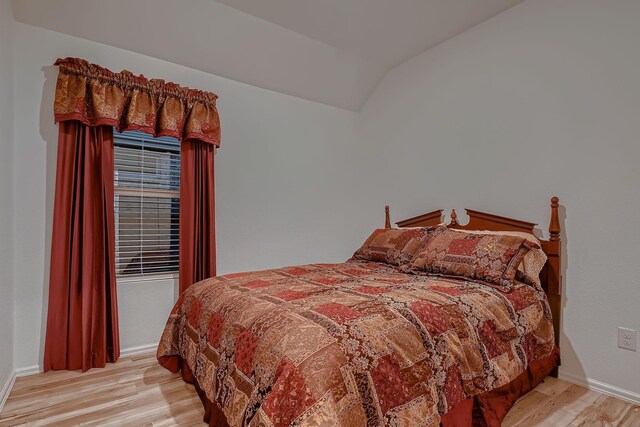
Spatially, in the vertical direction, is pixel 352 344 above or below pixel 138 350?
above

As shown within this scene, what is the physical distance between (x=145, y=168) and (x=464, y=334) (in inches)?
105

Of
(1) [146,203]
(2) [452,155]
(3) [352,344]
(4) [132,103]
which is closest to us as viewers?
(3) [352,344]

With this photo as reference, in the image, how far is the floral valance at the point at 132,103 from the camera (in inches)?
94.7

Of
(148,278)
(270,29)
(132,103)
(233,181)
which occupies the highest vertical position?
(270,29)

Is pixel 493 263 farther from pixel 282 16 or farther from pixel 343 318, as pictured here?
pixel 282 16

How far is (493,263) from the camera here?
2.10 metres

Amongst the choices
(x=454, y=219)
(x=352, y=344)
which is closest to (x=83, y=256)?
(x=352, y=344)

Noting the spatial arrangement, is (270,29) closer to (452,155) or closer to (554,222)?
(452,155)

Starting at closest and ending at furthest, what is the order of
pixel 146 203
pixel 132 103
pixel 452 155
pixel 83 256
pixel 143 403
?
1. pixel 143 403
2. pixel 83 256
3. pixel 132 103
4. pixel 146 203
5. pixel 452 155

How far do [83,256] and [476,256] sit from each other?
270cm

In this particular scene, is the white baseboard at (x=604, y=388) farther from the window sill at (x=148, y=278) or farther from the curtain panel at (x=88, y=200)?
the curtain panel at (x=88, y=200)

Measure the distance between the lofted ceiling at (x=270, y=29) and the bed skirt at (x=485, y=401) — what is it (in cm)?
242

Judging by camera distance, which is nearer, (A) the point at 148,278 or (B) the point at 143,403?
(B) the point at 143,403

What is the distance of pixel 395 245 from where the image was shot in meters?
2.78
